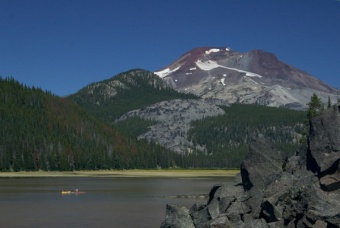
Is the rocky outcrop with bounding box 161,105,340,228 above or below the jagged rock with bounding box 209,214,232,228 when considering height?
above

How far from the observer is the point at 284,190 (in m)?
→ 45.7

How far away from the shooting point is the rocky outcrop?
42688 mm

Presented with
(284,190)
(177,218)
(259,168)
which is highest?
(259,168)

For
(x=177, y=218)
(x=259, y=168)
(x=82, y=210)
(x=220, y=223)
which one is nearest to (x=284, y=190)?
(x=220, y=223)

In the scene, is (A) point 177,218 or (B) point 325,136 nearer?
(A) point 177,218

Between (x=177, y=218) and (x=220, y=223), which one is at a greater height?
(x=177, y=218)

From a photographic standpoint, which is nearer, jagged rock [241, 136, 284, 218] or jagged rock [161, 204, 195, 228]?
jagged rock [161, 204, 195, 228]

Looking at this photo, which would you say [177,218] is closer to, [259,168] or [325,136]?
[259,168]

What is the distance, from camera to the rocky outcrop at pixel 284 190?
140 ft

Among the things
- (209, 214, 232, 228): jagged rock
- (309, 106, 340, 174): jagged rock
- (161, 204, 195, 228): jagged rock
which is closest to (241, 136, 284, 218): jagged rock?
(209, 214, 232, 228): jagged rock

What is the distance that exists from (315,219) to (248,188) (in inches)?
390

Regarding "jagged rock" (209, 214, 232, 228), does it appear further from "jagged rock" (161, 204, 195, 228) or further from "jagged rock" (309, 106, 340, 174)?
"jagged rock" (309, 106, 340, 174)

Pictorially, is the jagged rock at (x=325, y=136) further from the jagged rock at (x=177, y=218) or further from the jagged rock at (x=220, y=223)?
the jagged rock at (x=177, y=218)

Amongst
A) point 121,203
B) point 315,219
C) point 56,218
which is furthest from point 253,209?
point 121,203
